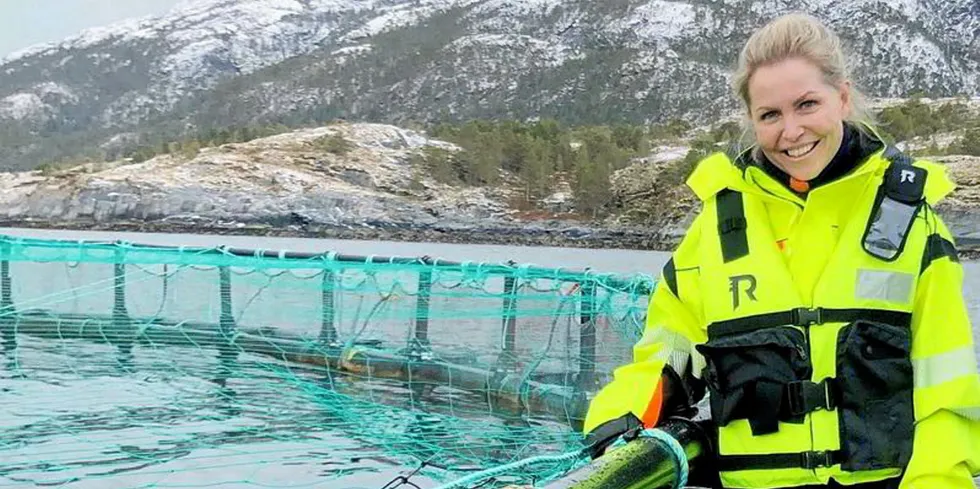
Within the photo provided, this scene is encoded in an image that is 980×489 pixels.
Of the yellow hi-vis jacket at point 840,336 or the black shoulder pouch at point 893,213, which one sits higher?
the black shoulder pouch at point 893,213

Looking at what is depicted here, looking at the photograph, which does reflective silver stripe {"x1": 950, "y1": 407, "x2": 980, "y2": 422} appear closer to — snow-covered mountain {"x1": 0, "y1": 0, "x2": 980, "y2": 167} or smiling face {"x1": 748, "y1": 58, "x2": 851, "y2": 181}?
smiling face {"x1": 748, "y1": 58, "x2": 851, "y2": 181}

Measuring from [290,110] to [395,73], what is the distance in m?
17.8

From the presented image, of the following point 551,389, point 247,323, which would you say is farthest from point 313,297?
point 551,389

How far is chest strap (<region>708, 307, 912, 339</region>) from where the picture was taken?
230 centimetres

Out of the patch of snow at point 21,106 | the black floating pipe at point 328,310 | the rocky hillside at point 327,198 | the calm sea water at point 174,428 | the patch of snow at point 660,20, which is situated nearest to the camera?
the calm sea water at point 174,428

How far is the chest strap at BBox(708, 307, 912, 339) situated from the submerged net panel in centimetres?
503

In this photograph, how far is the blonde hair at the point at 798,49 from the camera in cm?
230

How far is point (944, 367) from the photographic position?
7.23ft

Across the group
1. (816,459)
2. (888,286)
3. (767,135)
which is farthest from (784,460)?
(767,135)

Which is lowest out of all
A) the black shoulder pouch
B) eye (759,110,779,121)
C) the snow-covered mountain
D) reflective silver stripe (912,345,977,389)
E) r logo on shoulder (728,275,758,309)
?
reflective silver stripe (912,345,977,389)

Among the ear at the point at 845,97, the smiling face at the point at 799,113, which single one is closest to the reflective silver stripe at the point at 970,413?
the smiling face at the point at 799,113

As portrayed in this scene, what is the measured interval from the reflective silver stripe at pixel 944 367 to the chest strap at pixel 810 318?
106 millimetres

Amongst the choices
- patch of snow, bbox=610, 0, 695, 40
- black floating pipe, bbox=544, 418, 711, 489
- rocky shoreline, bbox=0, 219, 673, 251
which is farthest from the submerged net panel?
patch of snow, bbox=610, 0, 695, 40

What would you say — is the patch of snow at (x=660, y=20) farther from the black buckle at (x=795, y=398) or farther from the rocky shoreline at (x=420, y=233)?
the black buckle at (x=795, y=398)
